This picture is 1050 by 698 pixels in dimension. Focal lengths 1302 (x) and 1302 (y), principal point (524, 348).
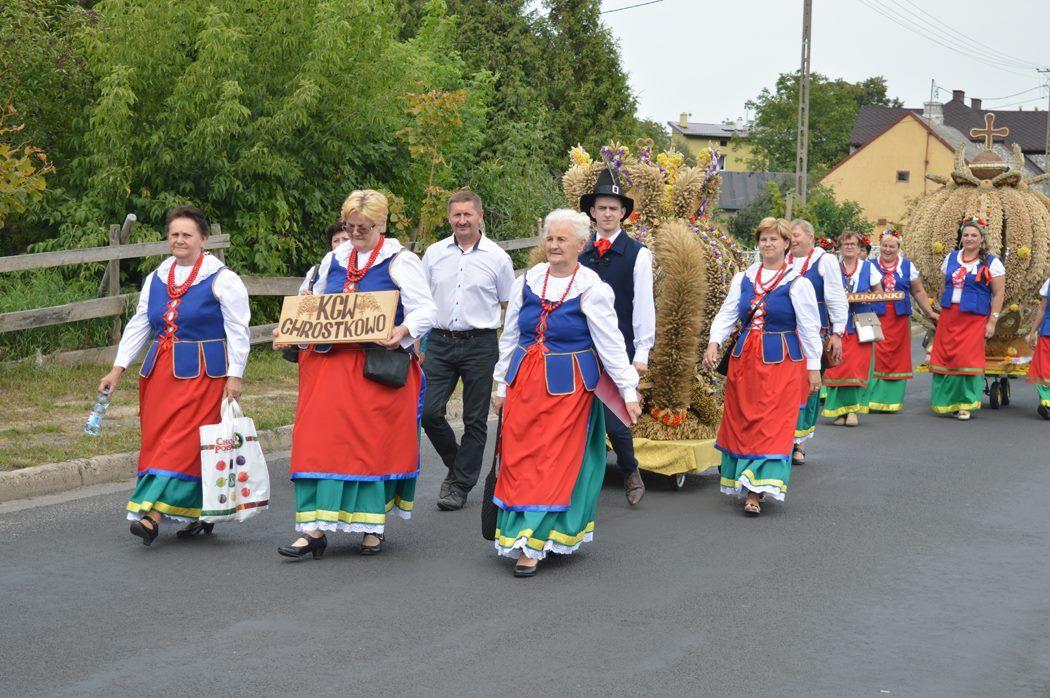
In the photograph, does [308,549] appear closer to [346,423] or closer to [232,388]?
[346,423]

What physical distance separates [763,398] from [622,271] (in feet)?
4.35

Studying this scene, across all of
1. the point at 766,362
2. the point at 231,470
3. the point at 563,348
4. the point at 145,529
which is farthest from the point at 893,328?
the point at 145,529

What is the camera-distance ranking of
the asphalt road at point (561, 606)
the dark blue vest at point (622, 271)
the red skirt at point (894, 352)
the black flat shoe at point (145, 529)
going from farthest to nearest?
the red skirt at point (894, 352) < the dark blue vest at point (622, 271) < the black flat shoe at point (145, 529) < the asphalt road at point (561, 606)

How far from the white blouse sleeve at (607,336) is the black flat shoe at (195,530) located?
2.57 metres

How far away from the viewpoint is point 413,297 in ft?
23.6

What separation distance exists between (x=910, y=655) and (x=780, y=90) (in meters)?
89.8

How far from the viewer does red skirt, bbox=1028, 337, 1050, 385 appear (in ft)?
46.2

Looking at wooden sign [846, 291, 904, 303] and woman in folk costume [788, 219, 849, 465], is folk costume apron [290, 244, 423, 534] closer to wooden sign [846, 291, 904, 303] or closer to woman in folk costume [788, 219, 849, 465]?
woman in folk costume [788, 219, 849, 465]

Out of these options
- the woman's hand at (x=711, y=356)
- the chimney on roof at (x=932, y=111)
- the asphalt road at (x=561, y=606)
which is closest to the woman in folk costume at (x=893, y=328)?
the asphalt road at (x=561, y=606)

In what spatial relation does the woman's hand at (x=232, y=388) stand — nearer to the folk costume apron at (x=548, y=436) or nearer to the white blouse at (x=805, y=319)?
the folk costume apron at (x=548, y=436)

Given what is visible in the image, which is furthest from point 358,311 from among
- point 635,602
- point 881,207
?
point 881,207

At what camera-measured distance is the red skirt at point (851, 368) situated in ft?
44.1

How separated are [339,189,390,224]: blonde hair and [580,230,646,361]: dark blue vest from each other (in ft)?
5.98

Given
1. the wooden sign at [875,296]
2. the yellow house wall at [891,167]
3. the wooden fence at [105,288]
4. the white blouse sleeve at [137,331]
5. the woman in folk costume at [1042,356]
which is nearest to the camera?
the white blouse sleeve at [137,331]
